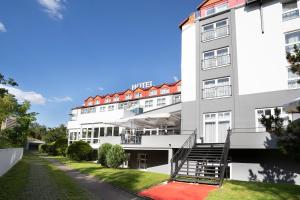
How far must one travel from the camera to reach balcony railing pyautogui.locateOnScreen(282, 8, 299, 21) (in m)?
18.4

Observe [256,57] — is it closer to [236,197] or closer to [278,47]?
[278,47]

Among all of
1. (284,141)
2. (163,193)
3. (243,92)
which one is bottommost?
(163,193)

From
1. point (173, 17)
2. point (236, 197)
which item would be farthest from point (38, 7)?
point (236, 197)

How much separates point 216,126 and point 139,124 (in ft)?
30.6

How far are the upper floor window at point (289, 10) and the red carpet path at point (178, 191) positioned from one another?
44.6 ft

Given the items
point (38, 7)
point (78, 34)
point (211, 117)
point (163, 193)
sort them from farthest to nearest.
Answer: point (78, 34), point (211, 117), point (38, 7), point (163, 193)

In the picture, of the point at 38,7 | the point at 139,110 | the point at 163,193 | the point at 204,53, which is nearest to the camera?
the point at 163,193

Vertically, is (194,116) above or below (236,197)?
above

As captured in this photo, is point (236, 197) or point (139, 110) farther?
point (139, 110)

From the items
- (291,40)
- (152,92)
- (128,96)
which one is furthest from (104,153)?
(128,96)

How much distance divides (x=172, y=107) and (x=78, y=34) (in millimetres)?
11545

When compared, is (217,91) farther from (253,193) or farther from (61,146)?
(61,146)

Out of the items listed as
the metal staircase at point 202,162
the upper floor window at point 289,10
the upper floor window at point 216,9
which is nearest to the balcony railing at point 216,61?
the upper floor window at point 216,9

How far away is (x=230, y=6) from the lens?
2156 cm
